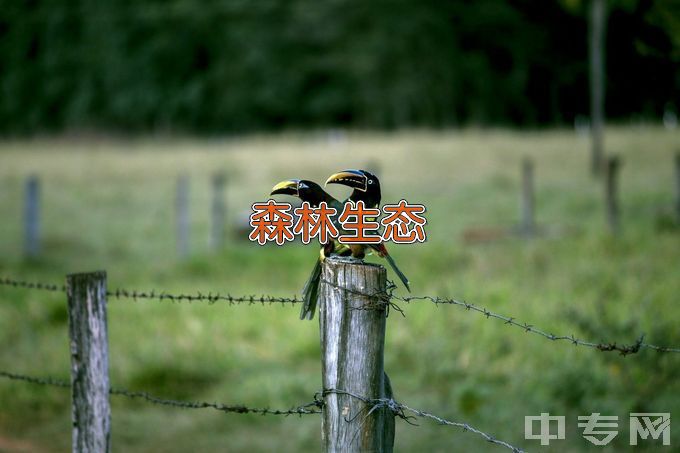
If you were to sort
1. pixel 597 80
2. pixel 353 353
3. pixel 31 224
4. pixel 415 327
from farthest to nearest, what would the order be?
1. pixel 597 80
2. pixel 31 224
3. pixel 415 327
4. pixel 353 353

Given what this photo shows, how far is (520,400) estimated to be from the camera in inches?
230

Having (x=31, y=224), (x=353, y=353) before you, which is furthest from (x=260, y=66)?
(x=353, y=353)

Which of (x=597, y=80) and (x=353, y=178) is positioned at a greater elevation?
(x=597, y=80)

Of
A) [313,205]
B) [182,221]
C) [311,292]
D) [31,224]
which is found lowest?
[311,292]

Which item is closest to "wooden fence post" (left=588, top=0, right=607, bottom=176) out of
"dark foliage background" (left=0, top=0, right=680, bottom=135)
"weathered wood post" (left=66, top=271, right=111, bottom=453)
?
"dark foliage background" (left=0, top=0, right=680, bottom=135)

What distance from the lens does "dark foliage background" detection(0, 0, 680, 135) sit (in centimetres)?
4016

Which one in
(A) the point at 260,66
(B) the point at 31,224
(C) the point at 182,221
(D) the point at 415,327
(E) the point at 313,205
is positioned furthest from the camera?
(A) the point at 260,66

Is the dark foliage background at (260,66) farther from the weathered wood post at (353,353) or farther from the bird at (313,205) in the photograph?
the weathered wood post at (353,353)

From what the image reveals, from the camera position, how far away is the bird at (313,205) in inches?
105

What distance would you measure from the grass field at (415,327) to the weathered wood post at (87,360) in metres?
2.36

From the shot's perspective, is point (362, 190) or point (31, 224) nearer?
point (362, 190)

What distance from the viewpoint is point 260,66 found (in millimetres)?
45031

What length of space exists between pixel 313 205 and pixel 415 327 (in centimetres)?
476

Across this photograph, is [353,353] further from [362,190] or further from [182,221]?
[182,221]
